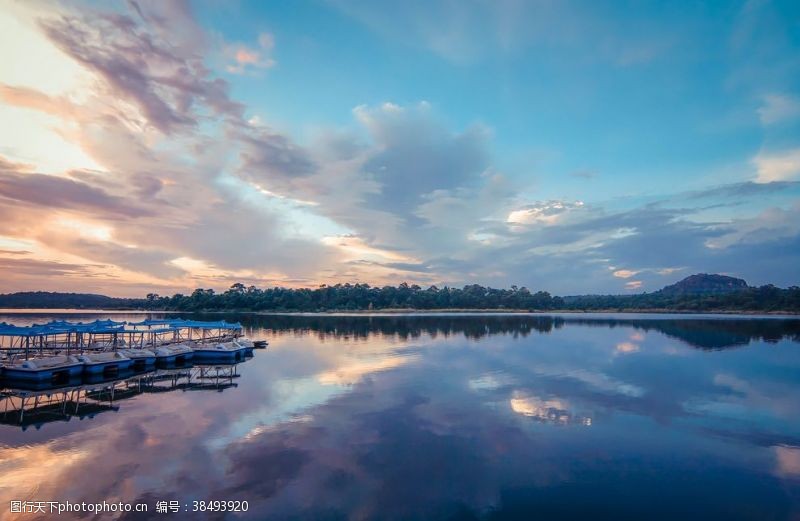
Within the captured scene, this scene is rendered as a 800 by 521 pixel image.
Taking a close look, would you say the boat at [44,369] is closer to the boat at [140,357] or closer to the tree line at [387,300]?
the boat at [140,357]

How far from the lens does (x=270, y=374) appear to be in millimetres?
35344

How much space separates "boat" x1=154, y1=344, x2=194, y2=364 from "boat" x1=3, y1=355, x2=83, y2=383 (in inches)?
302

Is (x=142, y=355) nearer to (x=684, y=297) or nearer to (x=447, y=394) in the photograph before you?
(x=447, y=394)

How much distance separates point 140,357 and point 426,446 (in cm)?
3121

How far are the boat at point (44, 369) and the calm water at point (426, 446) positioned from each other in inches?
192

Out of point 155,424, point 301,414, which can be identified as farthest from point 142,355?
point 301,414

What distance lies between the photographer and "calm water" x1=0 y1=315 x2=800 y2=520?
1337 centimetres

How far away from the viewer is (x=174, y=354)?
40062 mm

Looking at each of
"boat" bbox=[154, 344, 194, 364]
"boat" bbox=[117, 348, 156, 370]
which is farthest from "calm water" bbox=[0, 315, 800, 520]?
"boat" bbox=[154, 344, 194, 364]

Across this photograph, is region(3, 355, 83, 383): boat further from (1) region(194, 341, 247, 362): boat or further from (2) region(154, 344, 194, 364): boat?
(1) region(194, 341, 247, 362): boat

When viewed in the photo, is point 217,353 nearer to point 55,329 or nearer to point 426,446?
point 55,329

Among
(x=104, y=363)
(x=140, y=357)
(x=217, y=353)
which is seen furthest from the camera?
(x=217, y=353)

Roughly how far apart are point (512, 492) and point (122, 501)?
41.9ft

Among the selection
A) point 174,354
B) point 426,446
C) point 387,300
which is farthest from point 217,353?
point 387,300
